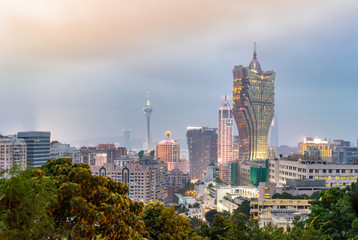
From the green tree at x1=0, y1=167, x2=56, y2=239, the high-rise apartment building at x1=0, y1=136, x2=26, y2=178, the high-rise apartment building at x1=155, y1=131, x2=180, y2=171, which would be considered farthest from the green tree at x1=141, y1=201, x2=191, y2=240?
the high-rise apartment building at x1=155, y1=131, x2=180, y2=171

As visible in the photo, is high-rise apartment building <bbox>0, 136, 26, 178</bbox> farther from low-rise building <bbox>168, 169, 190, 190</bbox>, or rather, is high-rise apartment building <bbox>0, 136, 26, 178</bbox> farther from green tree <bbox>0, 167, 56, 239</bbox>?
green tree <bbox>0, 167, 56, 239</bbox>

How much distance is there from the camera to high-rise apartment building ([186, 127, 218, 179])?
12256 cm

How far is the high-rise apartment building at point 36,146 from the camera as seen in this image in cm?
6512

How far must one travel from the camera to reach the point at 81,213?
6.23m

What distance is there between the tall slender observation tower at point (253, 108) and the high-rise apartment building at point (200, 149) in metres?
35.5

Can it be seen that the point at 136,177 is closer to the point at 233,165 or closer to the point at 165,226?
the point at 233,165

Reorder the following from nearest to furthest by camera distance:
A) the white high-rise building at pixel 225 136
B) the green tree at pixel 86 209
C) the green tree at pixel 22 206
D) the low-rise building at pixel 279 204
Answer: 1. the green tree at pixel 22 206
2. the green tree at pixel 86 209
3. the low-rise building at pixel 279 204
4. the white high-rise building at pixel 225 136

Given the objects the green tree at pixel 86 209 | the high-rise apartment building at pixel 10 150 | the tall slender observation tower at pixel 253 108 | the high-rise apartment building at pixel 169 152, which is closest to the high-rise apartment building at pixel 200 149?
the high-rise apartment building at pixel 169 152

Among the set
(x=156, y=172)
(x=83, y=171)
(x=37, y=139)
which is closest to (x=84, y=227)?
(x=83, y=171)

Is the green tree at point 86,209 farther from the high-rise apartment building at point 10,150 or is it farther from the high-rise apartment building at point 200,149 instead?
the high-rise apartment building at point 200,149

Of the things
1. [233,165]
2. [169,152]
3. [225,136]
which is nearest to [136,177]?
[233,165]

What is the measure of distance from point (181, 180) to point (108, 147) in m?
28.4

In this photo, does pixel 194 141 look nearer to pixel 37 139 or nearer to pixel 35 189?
pixel 37 139

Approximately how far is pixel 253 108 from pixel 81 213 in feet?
256
